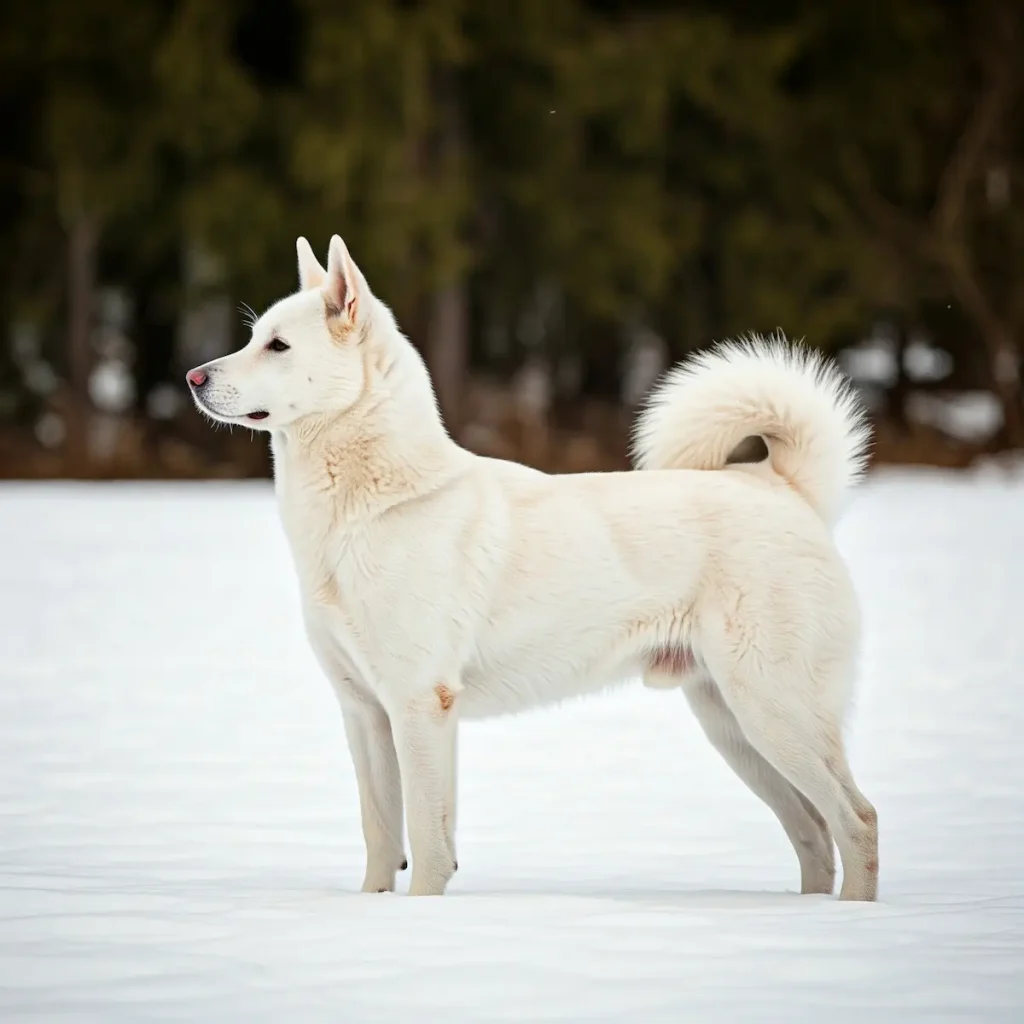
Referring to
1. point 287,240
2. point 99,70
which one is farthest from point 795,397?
point 99,70

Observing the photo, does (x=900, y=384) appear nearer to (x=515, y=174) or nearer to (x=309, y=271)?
(x=515, y=174)

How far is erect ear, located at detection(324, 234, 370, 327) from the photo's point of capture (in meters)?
4.50

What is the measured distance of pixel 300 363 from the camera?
4.56 metres

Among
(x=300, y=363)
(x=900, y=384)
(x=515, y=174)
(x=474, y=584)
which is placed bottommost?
(x=474, y=584)

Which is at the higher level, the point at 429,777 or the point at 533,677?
the point at 533,677

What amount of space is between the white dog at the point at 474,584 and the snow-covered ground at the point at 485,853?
0.38m

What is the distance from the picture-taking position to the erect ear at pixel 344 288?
450cm

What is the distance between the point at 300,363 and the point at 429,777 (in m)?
1.16

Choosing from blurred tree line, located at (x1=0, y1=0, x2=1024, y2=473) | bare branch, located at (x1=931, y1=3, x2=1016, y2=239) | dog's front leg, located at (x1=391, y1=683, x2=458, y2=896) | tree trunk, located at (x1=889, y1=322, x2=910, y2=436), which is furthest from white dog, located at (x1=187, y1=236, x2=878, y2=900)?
tree trunk, located at (x1=889, y1=322, x2=910, y2=436)

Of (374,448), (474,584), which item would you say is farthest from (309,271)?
(474,584)

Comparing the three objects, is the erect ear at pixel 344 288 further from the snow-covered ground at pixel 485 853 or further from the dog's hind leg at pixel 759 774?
the snow-covered ground at pixel 485 853

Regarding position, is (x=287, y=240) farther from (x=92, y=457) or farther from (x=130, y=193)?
(x=92, y=457)

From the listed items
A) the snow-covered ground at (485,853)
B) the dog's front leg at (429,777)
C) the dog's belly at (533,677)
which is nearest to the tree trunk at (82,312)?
the snow-covered ground at (485,853)

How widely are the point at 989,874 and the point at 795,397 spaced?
4.80 feet
